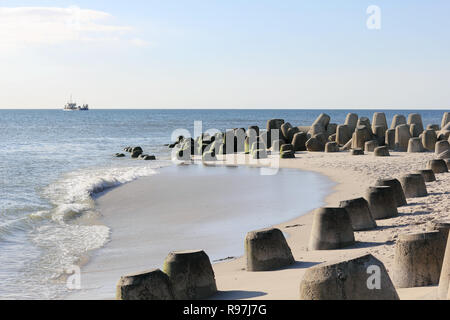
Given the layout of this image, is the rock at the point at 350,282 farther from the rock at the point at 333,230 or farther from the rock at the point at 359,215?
the rock at the point at 359,215

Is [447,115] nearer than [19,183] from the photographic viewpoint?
No

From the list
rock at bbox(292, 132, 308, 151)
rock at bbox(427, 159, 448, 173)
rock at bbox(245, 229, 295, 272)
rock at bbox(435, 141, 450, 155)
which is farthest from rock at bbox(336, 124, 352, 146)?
rock at bbox(245, 229, 295, 272)

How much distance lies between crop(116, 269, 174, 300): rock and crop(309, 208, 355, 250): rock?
365 centimetres

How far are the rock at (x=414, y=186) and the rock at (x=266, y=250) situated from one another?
6.36m

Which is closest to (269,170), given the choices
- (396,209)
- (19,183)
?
(19,183)

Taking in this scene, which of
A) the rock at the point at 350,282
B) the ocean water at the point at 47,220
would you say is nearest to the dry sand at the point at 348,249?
the rock at the point at 350,282

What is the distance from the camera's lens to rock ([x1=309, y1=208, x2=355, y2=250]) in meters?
9.09

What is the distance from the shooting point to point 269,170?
77.9 feet

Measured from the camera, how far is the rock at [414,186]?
13.5 meters

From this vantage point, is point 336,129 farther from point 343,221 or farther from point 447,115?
point 343,221

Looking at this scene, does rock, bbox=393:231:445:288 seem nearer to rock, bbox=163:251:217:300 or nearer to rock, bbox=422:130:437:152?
rock, bbox=163:251:217:300

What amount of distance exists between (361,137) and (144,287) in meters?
24.6
